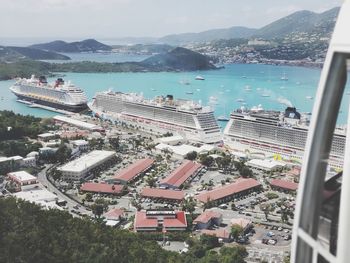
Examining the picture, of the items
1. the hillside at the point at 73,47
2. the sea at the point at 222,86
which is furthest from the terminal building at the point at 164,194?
the hillside at the point at 73,47

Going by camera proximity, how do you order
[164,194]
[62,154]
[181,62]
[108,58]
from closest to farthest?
[164,194] < [62,154] < [181,62] < [108,58]

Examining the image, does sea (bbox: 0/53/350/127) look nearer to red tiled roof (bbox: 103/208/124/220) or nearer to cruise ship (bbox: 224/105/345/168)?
cruise ship (bbox: 224/105/345/168)

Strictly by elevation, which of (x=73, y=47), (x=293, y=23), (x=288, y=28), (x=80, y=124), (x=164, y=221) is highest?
(x=293, y=23)

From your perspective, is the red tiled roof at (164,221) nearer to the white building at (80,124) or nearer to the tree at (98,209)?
the tree at (98,209)

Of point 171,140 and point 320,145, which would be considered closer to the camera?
point 320,145

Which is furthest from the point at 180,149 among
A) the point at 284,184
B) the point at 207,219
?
the point at 207,219

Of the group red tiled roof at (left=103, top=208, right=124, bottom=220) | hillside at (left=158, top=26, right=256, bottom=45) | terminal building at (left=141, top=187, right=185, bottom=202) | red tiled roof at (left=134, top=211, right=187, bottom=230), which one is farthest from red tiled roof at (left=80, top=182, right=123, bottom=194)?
hillside at (left=158, top=26, right=256, bottom=45)

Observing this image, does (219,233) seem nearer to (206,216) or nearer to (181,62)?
(206,216)

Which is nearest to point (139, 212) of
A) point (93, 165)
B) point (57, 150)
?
point (93, 165)
